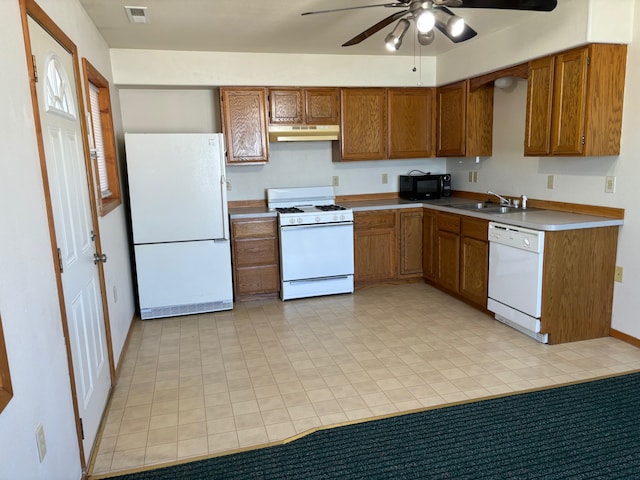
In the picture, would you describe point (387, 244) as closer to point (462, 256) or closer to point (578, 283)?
point (462, 256)

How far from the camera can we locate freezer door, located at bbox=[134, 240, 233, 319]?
13.7 feet

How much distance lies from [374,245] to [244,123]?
71.5 inches

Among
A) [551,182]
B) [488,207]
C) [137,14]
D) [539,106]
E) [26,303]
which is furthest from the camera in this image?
[488,207]

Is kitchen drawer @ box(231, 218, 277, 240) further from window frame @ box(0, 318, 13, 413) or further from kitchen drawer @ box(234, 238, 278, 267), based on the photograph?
window frame @ box(0, 318, 13, 413)

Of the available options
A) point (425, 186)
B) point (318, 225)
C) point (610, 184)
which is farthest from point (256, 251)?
point (610, 184)

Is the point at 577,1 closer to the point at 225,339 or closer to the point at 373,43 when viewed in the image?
the point at 373,43

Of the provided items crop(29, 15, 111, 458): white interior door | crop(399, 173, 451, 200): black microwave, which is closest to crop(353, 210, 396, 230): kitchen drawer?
crop(399, 173, 451, 200): black microwave

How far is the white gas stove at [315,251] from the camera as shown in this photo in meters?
4.55

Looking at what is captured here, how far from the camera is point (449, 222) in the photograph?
4520mm

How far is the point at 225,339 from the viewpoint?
12.2 ft

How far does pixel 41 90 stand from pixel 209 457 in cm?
181

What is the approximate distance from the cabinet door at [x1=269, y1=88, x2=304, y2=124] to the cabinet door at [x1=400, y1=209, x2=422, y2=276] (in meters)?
1.50

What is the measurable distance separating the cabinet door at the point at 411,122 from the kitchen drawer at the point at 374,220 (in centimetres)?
68

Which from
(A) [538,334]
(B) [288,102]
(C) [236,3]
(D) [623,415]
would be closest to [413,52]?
(B) [288,102]
